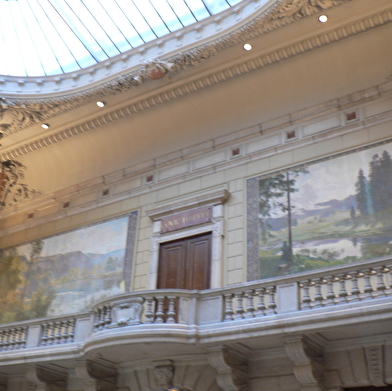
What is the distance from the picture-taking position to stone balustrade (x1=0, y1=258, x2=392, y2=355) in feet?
32.1

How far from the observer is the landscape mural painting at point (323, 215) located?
40.0ft

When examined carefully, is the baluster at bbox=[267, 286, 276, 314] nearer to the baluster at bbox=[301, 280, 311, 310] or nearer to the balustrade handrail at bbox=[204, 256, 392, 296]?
the balustrade handrail at bbox=[204, 256, 392, 296]

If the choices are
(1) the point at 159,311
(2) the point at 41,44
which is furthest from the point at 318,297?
→ (2) the point at 41,44

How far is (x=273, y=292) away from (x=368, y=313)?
190 centimetres

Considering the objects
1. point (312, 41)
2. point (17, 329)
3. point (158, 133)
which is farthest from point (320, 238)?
point (17, 329)

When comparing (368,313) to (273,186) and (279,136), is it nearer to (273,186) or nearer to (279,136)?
(273,186)

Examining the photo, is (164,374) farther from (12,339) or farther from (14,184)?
(14,184)

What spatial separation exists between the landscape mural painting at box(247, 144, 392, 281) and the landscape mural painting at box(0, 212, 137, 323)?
3.87 metres

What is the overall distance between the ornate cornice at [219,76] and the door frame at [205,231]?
10.1 ft

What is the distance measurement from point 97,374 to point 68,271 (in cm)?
437

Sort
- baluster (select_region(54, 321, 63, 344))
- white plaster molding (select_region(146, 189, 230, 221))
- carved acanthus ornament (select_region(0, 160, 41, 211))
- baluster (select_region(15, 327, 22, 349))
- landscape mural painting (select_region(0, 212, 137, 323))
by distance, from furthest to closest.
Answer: carved acanthus ornament (select_region(0, 160, 41, 211)) → landscape mural painting (select_region(0, 212, 137, 323)) → white plaster molding (select_region(146, 189, 230, 221)) → baluster (select_region(15, 327, 22, 349)) → baluster (select_region(54, 321, 63, 344))

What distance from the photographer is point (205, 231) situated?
14.3m

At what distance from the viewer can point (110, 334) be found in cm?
1109

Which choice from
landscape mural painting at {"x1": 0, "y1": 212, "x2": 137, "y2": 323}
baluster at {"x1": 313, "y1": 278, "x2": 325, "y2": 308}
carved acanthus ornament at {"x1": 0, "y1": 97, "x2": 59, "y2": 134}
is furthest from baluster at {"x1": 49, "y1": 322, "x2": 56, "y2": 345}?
carved acanthus ornament at {"x1": 0, "y1": 97, "x2": 59, "y2": 134}
